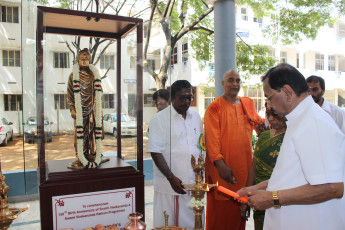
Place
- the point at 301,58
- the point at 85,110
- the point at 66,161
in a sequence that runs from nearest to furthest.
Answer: the point at 85,110
the point at 66,161
the point at 301,58

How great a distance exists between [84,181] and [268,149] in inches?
56.6

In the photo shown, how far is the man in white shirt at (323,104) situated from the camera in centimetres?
342

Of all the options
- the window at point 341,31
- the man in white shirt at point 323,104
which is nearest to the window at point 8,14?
the man in white shirt at point 323,104

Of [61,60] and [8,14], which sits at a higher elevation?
[8,14]

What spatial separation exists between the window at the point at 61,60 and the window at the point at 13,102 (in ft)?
1.45

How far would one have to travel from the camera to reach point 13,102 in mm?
2248

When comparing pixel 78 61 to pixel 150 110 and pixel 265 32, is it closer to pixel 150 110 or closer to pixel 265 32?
pixel 150 110

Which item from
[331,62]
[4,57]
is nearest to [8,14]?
[4,57]

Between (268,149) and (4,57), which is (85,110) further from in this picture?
(268,149)

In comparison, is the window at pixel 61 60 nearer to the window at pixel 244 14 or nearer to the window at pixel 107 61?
the window at pixel 107 61

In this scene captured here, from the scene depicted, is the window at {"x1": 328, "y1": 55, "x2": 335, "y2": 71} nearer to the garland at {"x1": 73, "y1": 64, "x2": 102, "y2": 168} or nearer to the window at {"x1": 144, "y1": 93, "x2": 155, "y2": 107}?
the window at {"x1": 144, "y1": 93, "x2": 155, "y2": 107}

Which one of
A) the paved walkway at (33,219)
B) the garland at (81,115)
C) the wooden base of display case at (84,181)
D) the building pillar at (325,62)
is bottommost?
the paved walkway at (33,219)

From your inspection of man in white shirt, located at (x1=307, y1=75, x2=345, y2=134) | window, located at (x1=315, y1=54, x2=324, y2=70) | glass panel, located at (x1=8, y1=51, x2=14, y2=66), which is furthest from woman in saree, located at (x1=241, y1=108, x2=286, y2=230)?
window, located at (x1=315, y1=54, x2=324, y2=70)

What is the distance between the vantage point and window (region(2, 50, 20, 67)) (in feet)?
7.29
